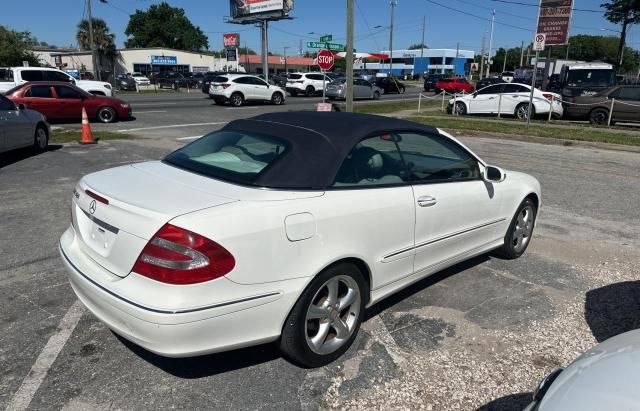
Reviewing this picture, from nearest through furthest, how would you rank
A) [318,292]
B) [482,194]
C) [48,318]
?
[318,292]
[48,318]
[482,194]

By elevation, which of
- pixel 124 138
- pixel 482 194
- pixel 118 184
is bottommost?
pixel 124 138

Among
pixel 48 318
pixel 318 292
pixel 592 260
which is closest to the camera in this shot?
pixel 318 292

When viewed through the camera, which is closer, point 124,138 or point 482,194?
point 482,194

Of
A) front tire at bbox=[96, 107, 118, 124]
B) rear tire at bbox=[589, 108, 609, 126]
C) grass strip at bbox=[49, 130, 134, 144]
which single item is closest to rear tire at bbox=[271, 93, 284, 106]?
front tire at bbox=[96, 107, 118, 124]

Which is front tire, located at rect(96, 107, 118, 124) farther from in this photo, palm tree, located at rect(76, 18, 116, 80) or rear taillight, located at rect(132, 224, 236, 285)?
palm tree, located at rect(76, 18, 116, 80)

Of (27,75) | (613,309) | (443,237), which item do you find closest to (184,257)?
(443,237)

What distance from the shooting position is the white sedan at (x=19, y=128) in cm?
895

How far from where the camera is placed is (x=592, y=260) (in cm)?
505

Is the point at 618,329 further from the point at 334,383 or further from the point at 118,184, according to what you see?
the point at 118,184

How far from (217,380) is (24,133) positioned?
8883mm

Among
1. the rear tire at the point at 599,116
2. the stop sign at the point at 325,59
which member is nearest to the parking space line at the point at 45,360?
the stop sign at the point at 325,59

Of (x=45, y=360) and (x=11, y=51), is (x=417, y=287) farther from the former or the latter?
(x=11, y=51)

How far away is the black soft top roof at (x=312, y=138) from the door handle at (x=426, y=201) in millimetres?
564

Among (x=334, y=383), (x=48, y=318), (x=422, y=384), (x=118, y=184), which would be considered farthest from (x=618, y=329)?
(x=48, y=318)
